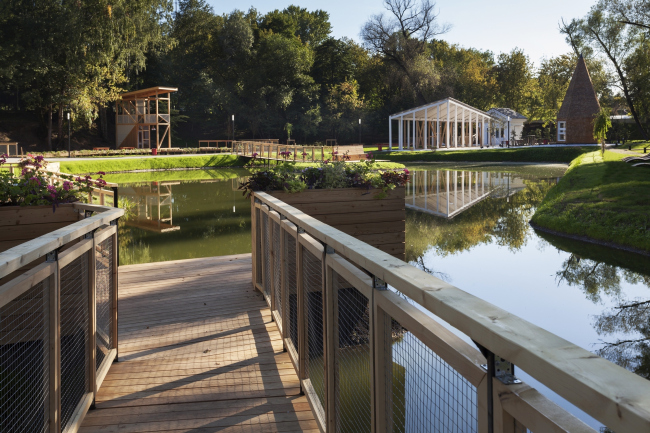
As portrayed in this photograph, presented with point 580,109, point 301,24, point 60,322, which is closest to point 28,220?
point 60,322

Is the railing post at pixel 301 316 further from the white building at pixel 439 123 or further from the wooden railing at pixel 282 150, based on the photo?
the white building at pixel 439 123

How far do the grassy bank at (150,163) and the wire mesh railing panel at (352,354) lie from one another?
24183 mm

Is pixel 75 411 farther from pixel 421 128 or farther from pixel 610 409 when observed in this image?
pixel 421 128

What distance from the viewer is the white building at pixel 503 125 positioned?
1833 inches

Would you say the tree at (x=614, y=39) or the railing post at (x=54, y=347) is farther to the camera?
the tree at (x=614, y=39)

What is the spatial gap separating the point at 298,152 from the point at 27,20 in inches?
747

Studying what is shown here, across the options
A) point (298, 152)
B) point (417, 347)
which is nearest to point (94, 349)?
point (417, 347)

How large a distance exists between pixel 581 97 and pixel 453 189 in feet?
94.3

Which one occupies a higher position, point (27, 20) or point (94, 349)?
point (27, 20)

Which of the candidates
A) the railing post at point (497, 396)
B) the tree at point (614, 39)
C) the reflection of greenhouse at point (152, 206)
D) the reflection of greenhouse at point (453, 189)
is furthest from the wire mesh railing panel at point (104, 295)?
the tree at point (614, 39)

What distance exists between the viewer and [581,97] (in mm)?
43000

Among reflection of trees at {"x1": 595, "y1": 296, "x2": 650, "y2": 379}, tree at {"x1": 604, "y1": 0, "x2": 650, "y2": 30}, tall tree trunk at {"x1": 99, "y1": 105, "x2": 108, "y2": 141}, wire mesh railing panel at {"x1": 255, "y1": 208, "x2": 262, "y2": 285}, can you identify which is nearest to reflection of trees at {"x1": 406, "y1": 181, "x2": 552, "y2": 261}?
reflection of trees at {"x1": 595, "y1": 296, "x2": 650, "y2": 379}

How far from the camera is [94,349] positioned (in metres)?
3.19

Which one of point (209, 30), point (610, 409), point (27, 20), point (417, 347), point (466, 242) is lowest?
point (466, 242)
